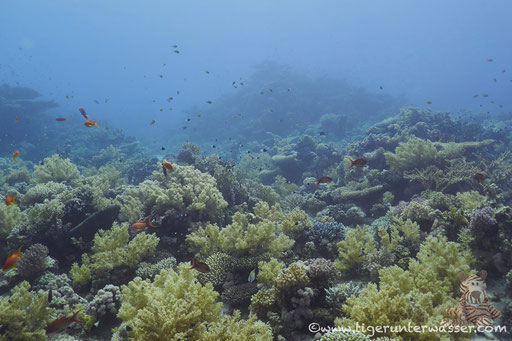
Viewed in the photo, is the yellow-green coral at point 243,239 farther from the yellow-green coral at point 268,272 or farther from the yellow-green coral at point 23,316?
the yellow-green coral at point 23,316

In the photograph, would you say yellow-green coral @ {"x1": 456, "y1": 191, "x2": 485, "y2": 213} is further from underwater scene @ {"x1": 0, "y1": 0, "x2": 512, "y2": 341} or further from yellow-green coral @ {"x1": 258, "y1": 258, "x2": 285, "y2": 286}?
yellow-green coral @ {"x1": 258, "y1": 258, "x2": 285, "y2": 286}

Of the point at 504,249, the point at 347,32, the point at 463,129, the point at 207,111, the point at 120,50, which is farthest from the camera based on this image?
the point at 120,50

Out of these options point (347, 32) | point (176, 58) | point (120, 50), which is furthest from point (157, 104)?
point (347, 32)

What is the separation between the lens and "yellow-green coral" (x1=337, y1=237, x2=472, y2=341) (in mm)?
3059

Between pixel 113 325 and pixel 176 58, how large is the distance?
210 m

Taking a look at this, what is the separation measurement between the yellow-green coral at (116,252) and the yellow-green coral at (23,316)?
4.42ft

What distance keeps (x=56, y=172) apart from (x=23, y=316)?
9.11 m

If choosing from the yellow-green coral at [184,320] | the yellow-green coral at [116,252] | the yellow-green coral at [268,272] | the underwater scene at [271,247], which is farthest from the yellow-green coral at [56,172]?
the yellow-green coral at [268,272]

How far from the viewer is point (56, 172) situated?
36.4 ft

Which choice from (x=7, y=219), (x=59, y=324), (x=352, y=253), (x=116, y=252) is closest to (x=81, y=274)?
(x=116, y=252)

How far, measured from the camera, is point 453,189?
30.7 ft

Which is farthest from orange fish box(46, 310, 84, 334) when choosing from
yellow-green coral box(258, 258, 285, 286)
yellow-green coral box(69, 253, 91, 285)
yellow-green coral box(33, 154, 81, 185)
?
yellow-green coral box(33, 154, 81, 185)

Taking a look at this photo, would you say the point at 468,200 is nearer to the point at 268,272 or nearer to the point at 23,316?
the point at 268,272

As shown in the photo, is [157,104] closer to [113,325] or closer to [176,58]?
[176,58]
